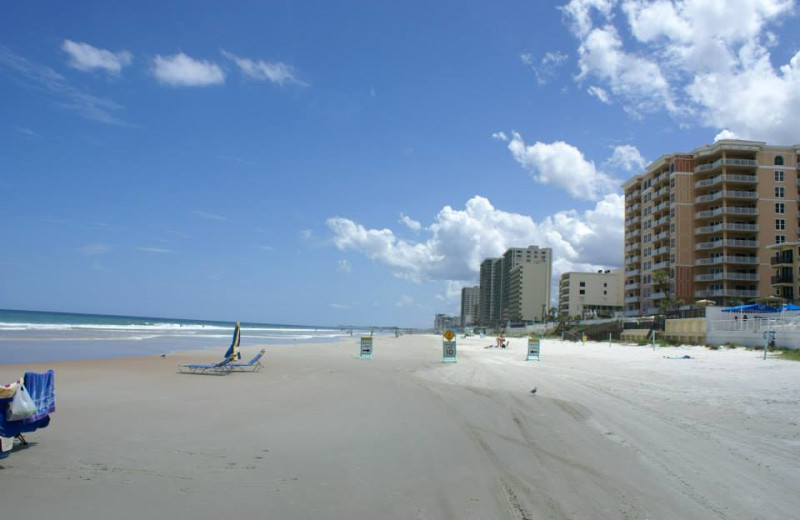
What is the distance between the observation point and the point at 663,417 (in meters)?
9.61

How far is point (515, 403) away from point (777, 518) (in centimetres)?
659

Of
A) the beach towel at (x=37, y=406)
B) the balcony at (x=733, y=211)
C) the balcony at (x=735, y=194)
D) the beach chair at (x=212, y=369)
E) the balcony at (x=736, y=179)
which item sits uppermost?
the balcony at (x=736, y=179)

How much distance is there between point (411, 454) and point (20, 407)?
15.7ft

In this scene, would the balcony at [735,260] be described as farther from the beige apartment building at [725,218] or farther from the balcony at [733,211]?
the balcony at [733,211]

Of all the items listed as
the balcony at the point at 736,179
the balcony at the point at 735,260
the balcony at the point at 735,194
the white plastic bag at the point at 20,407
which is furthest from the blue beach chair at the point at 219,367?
the balcony at the point at 736,179

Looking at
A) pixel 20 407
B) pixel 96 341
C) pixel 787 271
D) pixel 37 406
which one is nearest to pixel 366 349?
pixel 37 406

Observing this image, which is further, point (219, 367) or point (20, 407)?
point (219, 367)

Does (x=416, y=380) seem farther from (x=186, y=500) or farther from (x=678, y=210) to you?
Result: (x=678, y=210)

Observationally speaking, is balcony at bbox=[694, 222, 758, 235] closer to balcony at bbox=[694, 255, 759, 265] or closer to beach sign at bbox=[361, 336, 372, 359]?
balcony at bbox=[694, 255, 759, 265]

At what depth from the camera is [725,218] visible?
63.9 m

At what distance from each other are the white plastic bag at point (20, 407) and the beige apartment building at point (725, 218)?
65.8 m

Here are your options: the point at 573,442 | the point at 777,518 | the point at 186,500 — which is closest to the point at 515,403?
the point at 573,442

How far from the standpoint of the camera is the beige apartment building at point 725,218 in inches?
2475

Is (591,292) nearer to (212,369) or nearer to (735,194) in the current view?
(735,194)
